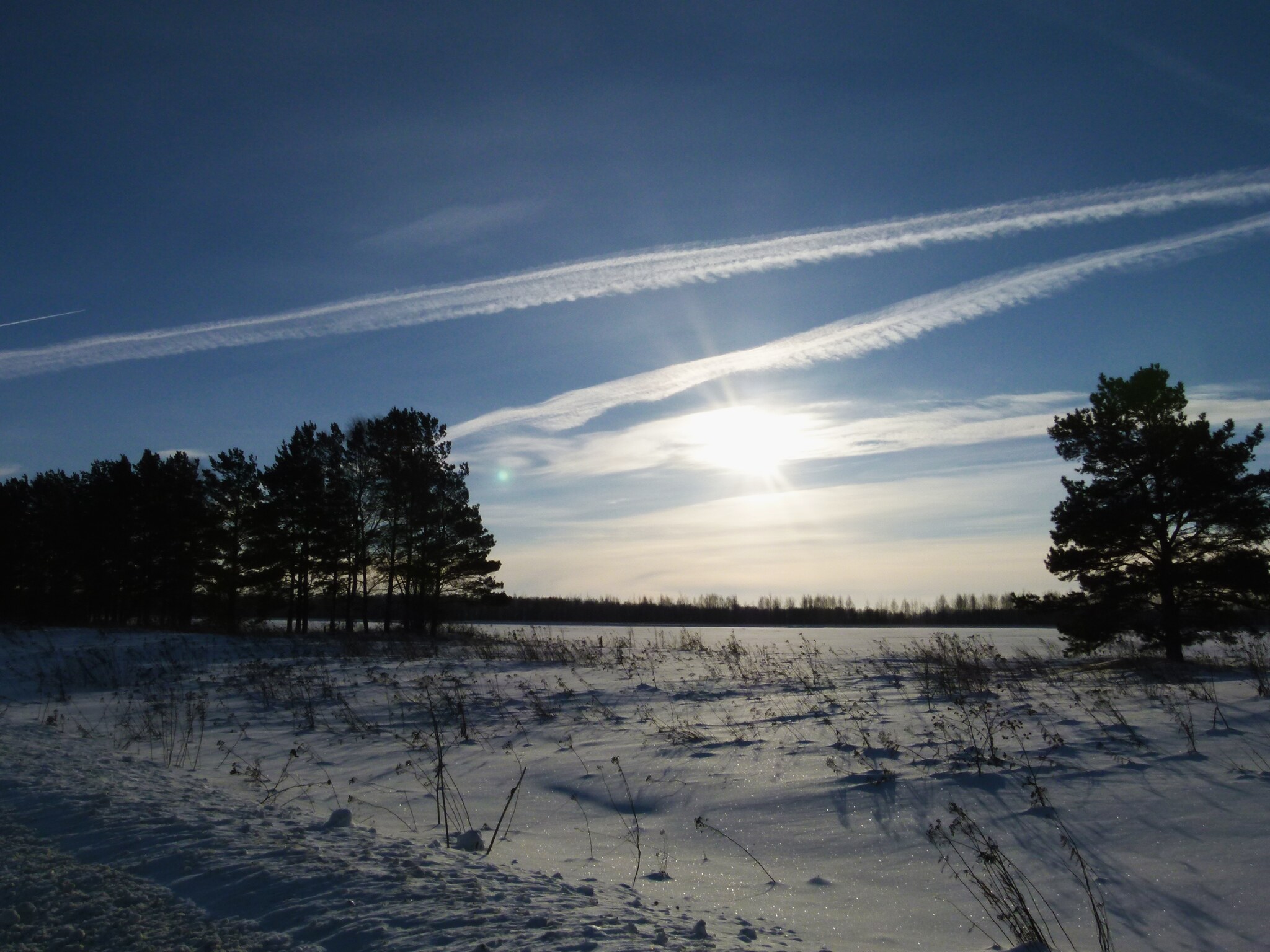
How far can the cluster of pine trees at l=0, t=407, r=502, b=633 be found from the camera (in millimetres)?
34844

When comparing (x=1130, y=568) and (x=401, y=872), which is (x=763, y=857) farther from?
(x=1130, y=568)

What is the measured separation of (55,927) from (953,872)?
4.96 meters

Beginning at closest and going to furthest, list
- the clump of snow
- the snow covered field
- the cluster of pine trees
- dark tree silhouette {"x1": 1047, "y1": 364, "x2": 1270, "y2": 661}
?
1. the snow covered field
2. the clump of snow
3. dark tree silhouette {"x1": 1047, "y1": 364, "x2": 1270, "y2": 661}
4. the cluster of pine trees

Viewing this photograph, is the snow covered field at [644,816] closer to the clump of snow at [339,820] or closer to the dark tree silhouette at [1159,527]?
the clump of snow at [339,820]

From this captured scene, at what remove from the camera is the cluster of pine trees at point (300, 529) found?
3484 cm

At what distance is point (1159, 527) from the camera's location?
1964 centimetres

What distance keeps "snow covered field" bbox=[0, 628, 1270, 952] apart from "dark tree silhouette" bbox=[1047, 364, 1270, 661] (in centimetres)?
699

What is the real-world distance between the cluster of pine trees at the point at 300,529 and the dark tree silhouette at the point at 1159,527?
26101 mm

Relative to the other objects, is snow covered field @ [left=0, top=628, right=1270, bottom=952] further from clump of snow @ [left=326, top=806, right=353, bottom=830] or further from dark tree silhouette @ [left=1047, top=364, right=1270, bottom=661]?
dark tree silhouette @ [left=1047, top=364, right=1270, bottom=661]

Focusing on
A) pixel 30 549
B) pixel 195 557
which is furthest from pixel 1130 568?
pixel 30 549

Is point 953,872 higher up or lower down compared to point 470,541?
lower down

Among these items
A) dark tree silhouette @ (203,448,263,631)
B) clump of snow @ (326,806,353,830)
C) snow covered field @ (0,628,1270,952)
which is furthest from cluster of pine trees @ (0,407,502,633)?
clump of snow @ (326,806,353,830)

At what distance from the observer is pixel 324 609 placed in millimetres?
91812

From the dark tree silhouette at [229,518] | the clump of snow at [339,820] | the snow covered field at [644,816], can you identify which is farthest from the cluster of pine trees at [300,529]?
the clump of snow at [339,820]
